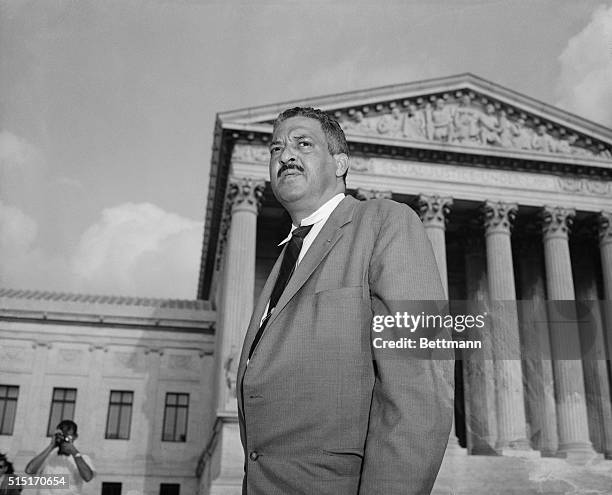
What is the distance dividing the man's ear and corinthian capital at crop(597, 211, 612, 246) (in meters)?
30.1

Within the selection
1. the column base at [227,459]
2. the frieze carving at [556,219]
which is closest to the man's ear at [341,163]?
the column base at [227,459]

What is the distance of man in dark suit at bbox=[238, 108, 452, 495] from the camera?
8.55 ft

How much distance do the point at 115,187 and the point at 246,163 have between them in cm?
601

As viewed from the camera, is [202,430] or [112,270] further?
[202,430]

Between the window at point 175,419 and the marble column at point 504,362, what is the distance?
15.0m

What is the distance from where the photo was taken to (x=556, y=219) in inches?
1209

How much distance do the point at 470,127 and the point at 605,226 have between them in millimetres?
7328

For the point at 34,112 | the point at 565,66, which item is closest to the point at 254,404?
the point at 565,66

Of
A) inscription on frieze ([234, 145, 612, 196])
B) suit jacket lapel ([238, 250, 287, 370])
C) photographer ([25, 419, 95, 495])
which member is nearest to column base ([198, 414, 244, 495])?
inscription on frieze ([234, 145, 612, 196])

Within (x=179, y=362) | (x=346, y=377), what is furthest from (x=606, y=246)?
(x=346, y=377)

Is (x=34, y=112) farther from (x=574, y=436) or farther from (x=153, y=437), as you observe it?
(x=574, y=436)

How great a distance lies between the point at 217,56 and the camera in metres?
16.6

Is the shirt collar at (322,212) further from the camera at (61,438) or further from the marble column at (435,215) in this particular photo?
the marble column at (435,215)

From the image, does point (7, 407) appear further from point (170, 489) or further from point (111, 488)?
point (170, 489)
